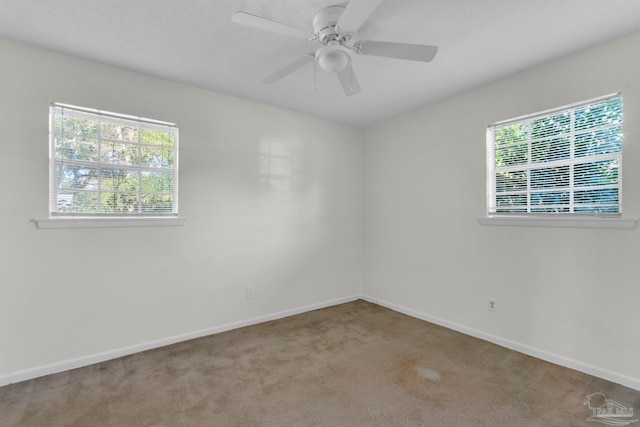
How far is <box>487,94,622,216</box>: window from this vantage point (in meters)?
2.24

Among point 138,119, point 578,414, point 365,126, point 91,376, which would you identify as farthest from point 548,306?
point 138,119

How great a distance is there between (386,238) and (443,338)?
1422mm

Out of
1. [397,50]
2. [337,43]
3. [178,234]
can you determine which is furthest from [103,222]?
[397,50]

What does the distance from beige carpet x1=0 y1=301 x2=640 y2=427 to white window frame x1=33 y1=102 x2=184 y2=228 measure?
1.17 m

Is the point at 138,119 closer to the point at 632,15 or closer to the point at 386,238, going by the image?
the point at 386,238

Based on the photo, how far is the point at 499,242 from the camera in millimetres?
2844

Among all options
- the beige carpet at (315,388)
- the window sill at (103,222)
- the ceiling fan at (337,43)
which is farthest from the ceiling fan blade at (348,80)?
the beige carpet at (315,388)

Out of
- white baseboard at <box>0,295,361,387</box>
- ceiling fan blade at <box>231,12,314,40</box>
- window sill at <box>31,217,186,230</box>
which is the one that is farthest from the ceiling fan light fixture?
white baseboard at <box>0,295,361,387</box>

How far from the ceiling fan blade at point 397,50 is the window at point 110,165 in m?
2.00

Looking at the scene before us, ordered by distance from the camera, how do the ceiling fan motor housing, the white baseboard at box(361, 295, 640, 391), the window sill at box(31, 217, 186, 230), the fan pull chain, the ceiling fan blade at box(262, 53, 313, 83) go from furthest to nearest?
the fan pull chain < the window sill at box(31, 217, 186, 230) < the white baseboard at box(361, 295, 640, 391) < the ceiling fan blade at box(262, 53, 313, 83) < the ceiling fan motor housing

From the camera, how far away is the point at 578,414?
6.05ft

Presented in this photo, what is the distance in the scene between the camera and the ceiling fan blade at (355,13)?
1373 mm

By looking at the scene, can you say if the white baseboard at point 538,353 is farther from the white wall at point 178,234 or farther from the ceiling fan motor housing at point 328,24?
the ceiling fan motor housing at point 328,24

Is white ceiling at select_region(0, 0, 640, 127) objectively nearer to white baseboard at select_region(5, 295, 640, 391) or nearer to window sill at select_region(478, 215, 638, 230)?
window sill at select_region(478, 215, 638, 230)
